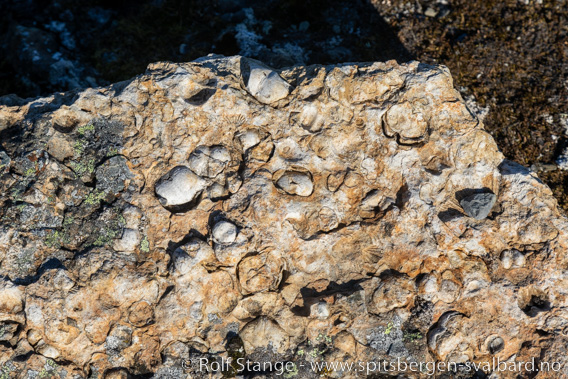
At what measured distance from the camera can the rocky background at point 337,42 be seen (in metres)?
6.89

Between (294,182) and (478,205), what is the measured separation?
180 cm

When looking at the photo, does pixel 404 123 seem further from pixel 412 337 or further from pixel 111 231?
pixel 111 231

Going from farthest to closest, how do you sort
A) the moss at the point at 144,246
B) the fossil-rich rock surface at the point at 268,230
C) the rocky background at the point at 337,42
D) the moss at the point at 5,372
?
the rocky background at the point at 337,42 < the moss at the point at 144,246 < the fossil-rich rock surface at the point at 268,230 < the moss at the point at 5,372

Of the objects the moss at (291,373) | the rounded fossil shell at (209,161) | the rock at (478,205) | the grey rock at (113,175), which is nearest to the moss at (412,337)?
the moss at (291,373)

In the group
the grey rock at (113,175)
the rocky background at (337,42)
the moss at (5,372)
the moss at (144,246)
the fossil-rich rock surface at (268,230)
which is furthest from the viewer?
the rocky background at (337,42)

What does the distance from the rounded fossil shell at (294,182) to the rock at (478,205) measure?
152cm

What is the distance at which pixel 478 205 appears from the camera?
14.3 ft

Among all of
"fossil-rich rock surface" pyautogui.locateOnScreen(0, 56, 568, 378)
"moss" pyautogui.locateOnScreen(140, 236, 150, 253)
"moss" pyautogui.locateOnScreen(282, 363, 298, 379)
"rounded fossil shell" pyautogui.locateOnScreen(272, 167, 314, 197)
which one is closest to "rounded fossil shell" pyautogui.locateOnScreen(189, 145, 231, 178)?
"fossil-rich rock surface" pyautogui.locateOnScreen(0, 56, 568, 378)

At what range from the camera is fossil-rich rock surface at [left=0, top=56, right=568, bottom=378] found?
160 inches

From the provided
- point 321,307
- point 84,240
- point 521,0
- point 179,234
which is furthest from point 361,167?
point 521,0

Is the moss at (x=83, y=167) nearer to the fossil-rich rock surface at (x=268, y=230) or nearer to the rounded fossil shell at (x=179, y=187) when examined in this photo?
the fossil-rich rock surface at (x=268, y=230)

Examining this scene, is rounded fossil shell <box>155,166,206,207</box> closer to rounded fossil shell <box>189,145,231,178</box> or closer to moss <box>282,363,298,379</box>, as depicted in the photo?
rounded fossil shell <box>189,145,231,178</box>

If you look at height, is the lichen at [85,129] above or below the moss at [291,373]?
above

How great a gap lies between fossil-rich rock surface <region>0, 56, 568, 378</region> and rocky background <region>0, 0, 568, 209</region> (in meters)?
2.53
